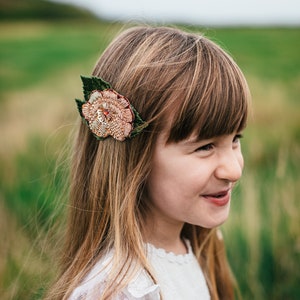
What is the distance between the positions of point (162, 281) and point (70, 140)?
2.06ft

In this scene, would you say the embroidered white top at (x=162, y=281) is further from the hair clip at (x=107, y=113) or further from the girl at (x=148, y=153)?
the hair clip at (x=107, y=113)

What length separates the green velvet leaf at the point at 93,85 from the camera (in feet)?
6.23

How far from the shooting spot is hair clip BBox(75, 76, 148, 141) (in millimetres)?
1867

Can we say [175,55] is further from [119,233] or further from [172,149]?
[119,233]

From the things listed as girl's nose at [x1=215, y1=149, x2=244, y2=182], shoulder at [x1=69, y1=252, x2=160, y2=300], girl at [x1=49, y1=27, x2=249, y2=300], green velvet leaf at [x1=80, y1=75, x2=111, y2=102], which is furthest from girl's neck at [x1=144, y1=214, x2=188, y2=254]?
green velvet leaf at [x1=80, y1=75, x2=111, y2=102]

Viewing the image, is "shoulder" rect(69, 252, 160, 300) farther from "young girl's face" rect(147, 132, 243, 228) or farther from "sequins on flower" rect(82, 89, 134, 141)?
"sequins on flower" rect(82, 89, 134, 141)

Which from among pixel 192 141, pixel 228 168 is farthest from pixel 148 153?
pixel 228 168

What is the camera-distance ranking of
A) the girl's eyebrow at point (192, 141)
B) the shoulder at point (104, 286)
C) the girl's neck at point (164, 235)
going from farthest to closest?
the girl's neck at point (164, 235) → the girl's eyebrow at point (192, 141) → the shoulder at point (104, 286)

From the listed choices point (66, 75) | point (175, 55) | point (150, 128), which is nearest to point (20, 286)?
point (150, 128)

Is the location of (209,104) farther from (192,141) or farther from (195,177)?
(195,177)

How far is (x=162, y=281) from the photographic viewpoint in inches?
79.0

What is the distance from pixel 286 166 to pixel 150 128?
1367mm

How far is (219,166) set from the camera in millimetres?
1887

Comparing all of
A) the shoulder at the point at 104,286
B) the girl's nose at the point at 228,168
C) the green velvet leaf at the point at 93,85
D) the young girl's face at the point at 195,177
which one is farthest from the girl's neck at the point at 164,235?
the green velvet leaf at the point at 93,85
